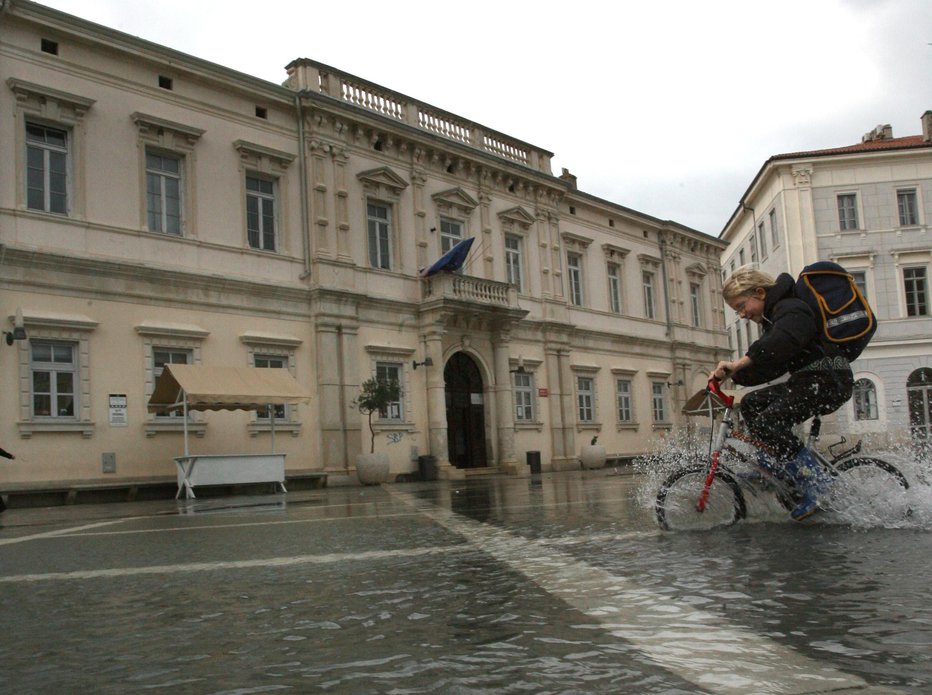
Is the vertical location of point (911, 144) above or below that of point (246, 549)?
above

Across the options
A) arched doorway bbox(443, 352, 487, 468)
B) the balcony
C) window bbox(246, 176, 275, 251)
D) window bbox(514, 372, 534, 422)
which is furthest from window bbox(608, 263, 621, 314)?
window bbox(246, 176, 275, 251)

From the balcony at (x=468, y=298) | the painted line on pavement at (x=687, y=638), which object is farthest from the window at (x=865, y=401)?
the painted line on pavement at (x=687, y=638)

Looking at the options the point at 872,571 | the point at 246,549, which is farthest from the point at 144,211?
the point at 872,571

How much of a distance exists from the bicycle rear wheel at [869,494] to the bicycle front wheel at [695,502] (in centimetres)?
55

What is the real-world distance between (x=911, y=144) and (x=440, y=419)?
100 feet

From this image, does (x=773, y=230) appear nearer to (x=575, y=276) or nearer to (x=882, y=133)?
(x=882, y=133)

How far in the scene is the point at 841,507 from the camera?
5.68 m

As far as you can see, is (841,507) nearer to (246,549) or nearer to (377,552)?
(377,552)

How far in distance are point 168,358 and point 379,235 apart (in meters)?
7.65

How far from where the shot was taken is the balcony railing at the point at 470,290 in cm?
2594

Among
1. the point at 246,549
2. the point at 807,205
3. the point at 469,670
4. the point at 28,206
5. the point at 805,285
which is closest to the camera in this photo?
the point at 469,670

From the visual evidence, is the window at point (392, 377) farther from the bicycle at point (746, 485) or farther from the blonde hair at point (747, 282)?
the blonde hair at point (747, 282)

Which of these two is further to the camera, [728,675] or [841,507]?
[841,507]

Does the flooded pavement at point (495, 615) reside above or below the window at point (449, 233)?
below
